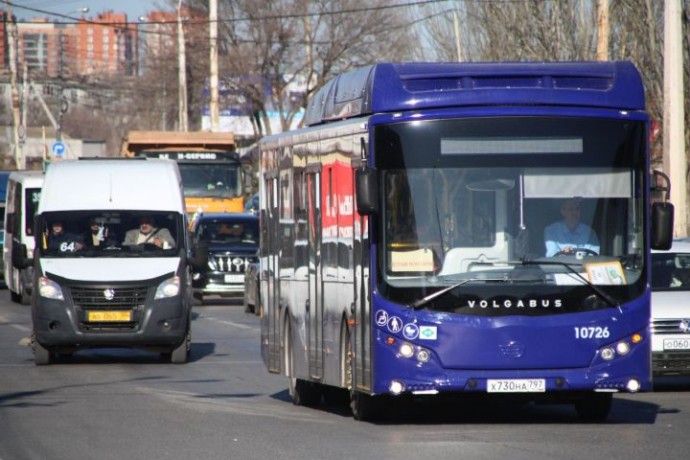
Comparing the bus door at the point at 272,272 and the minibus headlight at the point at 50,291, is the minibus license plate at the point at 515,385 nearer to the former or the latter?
the bus door at the point at 272,272

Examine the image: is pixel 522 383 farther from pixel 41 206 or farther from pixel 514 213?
pixel 41 206

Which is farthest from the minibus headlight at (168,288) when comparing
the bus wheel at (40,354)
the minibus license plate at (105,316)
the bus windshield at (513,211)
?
the bus windshield at (513,211)

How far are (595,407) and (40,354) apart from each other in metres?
9.32

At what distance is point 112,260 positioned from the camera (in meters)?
21.4

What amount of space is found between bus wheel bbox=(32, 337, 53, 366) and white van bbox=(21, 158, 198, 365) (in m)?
0.01

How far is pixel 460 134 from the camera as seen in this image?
12.9 metres

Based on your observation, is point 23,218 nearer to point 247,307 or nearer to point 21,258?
point 247,307

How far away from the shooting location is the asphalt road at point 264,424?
38.0ft

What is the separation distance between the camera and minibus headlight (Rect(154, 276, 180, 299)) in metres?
21.2

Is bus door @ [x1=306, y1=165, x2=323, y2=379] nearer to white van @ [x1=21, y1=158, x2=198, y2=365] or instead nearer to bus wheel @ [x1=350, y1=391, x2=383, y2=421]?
bus wheel @ [x1=350, y1=391, x2=383, y2=421]

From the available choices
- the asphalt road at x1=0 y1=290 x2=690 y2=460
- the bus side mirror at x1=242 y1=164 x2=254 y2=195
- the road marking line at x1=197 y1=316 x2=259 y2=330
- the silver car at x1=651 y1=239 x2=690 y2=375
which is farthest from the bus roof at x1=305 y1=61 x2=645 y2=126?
the bus side mirror at x1=242 y1=164 x2=254 y2=195

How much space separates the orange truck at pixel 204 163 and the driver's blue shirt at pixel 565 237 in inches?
1148

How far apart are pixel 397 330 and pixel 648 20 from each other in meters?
27.3

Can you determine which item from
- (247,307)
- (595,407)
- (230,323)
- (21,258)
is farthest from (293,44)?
(595,407)
